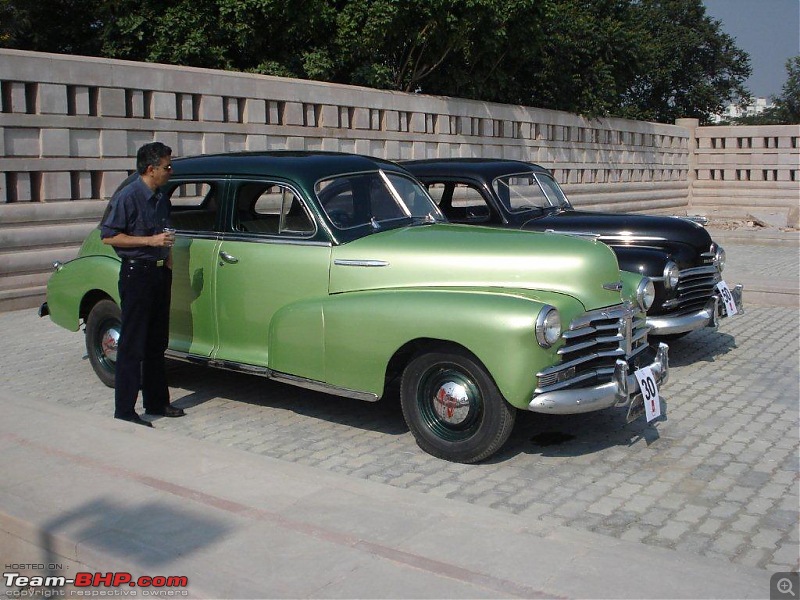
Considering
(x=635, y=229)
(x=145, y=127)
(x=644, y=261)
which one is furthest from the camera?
(x=145, y=127)

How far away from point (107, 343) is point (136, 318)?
1.24 meters

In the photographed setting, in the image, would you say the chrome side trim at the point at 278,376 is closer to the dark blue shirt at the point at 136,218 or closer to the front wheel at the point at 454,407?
the front wheel at the point at 454,407

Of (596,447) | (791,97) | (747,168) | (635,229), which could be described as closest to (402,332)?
(596,447)

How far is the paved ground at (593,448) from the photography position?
4.74 m

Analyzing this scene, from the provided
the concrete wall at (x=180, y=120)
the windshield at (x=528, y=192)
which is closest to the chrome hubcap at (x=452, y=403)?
the windshield at (x=528, y=192)

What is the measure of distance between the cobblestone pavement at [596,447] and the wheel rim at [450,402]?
0.71ft

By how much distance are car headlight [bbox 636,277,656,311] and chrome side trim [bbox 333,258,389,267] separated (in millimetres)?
1824

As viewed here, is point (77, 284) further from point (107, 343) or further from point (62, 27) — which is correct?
point (62, 27)

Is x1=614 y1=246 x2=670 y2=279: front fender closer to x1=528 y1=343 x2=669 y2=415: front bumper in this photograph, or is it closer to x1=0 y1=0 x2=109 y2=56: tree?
x1=528 y1=343 x2=669 y2=415: front bumper

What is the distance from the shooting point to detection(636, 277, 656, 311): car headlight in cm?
660

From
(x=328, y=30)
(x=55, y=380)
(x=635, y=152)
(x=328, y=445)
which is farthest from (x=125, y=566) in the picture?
→ (x=635, y=152)

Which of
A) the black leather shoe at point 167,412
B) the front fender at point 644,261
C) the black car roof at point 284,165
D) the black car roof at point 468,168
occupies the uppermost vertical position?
the black car roof at point 468,168

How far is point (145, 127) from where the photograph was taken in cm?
1255

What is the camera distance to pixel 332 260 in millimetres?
6262
